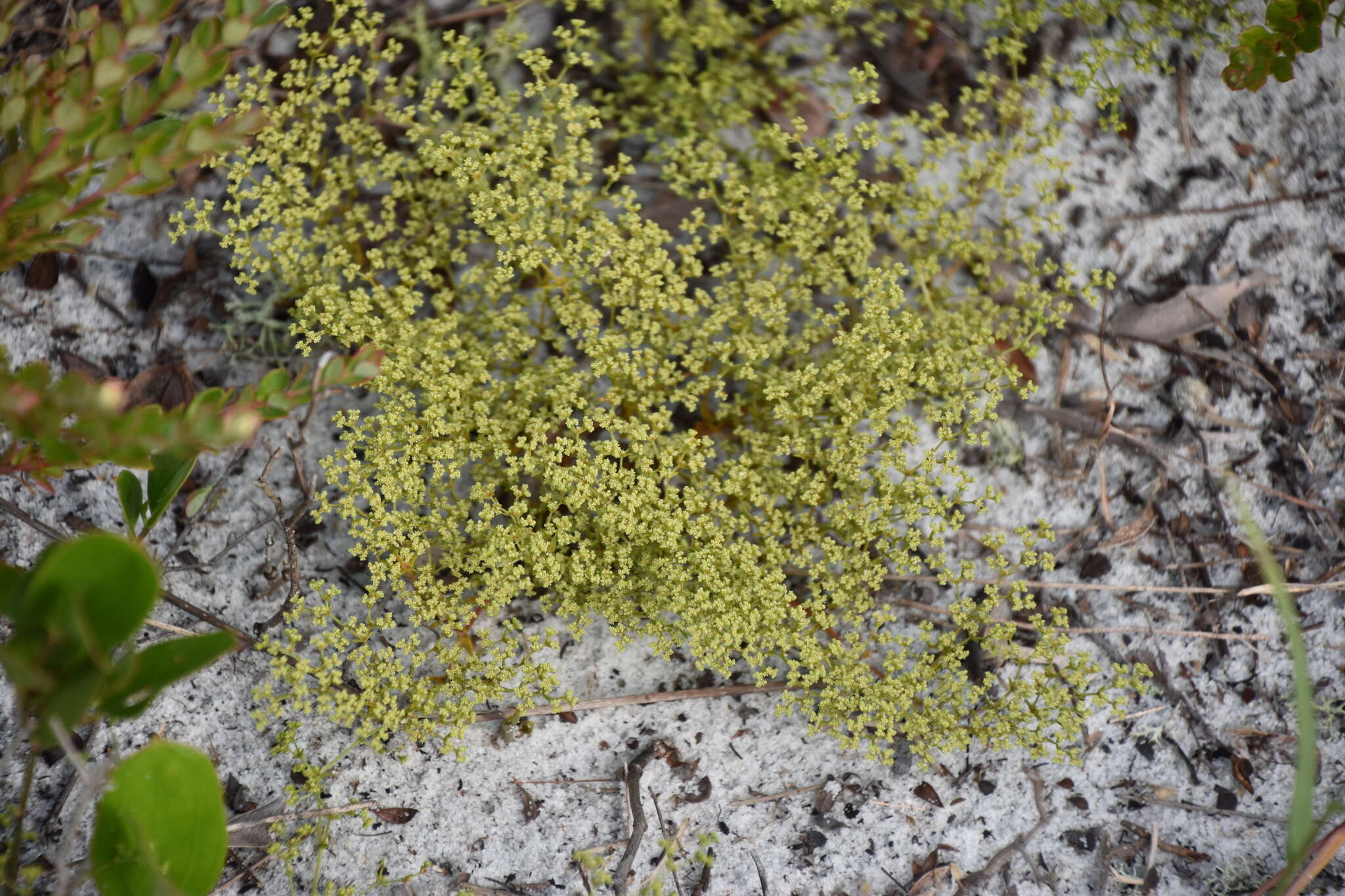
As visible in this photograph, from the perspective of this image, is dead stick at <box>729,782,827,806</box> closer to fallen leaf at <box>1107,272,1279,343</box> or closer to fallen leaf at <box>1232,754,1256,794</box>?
fallen leaf at <box>1232,754,1256,794</box>

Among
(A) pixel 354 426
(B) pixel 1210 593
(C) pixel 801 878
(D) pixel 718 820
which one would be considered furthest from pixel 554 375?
(B) pixel 1210 593

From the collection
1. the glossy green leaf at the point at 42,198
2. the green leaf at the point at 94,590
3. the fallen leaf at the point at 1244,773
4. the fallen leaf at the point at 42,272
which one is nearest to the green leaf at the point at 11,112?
the glossy green leaf at the point at 42,198

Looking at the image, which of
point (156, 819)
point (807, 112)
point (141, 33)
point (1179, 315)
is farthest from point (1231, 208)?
point (156, 819)

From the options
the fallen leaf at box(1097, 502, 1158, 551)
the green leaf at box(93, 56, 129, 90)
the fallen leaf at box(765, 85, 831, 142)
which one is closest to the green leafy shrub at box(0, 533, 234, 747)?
the green leaf at box(93, 56, 129, 90)

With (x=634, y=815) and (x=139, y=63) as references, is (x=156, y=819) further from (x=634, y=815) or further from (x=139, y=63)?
(x=139, y=63)

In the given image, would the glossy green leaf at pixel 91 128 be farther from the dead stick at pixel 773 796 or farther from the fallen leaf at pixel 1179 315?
the fallen leaf at pixel 1179 315

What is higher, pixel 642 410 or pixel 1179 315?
pixel 642 410
